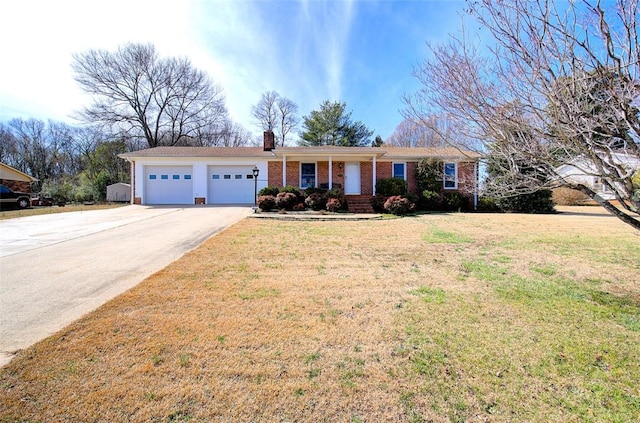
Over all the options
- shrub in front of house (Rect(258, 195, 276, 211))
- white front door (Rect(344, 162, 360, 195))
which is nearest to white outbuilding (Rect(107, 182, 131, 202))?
shrub in front of house (Rect(258, 195, 276, 211))

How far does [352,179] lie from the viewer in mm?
17781

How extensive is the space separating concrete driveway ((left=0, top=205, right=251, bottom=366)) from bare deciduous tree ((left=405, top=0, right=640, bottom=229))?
557 centimetres

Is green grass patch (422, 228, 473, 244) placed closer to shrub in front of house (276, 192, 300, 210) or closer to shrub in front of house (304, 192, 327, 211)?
shrub in front of house (304, 192, 327, 211)

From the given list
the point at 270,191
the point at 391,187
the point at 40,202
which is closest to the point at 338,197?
the point at 391,187

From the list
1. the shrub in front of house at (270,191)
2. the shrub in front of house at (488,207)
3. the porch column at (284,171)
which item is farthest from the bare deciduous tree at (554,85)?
the shrub in front of house at (488,207)

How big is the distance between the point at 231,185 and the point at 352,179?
768 cm

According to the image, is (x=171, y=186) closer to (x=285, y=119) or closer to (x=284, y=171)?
(x=284, y=171)

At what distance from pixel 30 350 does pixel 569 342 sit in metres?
5.05

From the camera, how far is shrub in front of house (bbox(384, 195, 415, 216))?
45.7 feet

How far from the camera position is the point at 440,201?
54.3 ft

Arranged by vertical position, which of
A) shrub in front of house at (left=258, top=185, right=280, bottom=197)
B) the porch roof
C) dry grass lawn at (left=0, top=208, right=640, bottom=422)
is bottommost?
dry grass lawn at (left=0, top=208, right=640, bottom=422)

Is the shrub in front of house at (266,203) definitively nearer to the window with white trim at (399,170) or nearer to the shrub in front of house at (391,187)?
the shrub in front of house at (391,187)

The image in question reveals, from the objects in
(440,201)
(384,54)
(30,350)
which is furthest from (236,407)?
(440,201)

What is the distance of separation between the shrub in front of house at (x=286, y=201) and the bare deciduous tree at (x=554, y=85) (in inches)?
430
